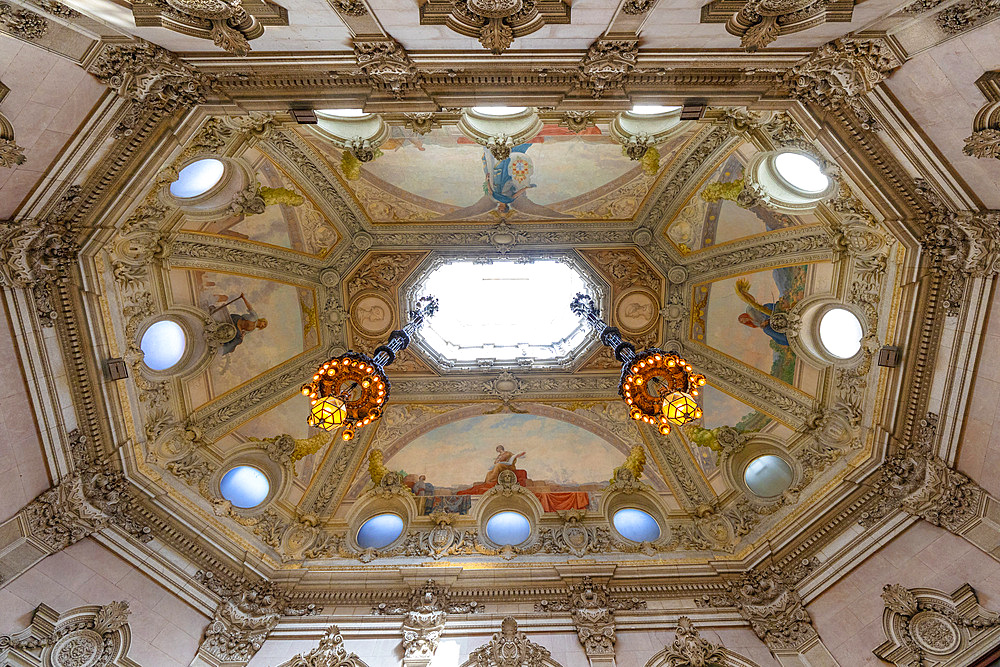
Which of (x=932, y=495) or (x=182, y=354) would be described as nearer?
(x=932, y=495)

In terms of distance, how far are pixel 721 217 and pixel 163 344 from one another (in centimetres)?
1332

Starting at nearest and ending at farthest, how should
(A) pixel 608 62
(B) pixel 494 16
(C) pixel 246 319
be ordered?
(B) pixel 494 16, (A) pixel 608 62, (C) pixel 246 319

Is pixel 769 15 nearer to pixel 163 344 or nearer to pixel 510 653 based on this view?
pixel 510 653

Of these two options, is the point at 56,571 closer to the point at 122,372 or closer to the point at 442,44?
the point at 122,372

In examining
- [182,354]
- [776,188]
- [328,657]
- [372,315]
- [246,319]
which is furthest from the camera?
[372,315]

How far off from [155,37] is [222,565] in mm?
9375

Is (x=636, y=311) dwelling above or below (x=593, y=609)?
above

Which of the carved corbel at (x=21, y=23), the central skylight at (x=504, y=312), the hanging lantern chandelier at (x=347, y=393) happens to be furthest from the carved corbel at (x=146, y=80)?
the central skylight at (x=504, y=312)

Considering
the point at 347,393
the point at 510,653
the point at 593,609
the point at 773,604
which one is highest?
the point at 347,393

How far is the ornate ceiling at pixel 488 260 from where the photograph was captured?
6.74m

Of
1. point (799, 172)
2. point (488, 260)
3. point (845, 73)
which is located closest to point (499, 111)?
point (488, 260)

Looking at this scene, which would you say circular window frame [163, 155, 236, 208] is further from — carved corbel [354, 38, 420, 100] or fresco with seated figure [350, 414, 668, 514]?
fresco with seated figure [350, 414, 668, 514]

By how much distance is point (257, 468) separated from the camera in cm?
1231

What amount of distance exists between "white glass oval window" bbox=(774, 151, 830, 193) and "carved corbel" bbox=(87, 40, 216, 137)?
10305mm
